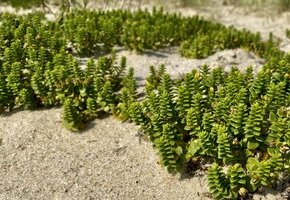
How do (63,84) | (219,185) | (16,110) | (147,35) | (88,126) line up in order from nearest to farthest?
1. (219,185)
2. (88,126)
3. (63,84)
4. (16,110)
5. (147,35)

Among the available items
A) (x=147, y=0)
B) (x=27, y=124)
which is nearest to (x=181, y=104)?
(x=27, y=124)

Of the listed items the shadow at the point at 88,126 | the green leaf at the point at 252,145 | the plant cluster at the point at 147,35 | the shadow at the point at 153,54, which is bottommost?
the shadow at the point at 88,126

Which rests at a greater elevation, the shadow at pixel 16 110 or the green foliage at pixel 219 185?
the green foliage at pixel 219 185

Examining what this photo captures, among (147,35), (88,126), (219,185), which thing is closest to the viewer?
(219,185)

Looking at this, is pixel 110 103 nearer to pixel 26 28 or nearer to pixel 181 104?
pixel 181 104

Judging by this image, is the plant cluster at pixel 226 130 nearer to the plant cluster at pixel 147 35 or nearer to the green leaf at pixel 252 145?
the green leaf at pixel 252 145

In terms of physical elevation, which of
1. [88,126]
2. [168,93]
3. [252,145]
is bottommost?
[88,126]

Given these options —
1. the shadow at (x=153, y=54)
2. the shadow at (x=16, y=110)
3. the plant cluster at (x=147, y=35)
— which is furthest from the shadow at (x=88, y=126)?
the shadow at (x=153, y=54)

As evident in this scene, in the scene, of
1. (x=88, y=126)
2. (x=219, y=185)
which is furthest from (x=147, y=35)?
(x=219, y=185)

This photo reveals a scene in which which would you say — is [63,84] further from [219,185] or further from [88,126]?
[219,185]
